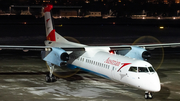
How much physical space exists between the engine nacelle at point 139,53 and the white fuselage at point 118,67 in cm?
264

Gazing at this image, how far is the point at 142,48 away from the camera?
24.8 meters

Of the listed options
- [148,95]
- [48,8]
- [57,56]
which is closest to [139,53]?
[148,95]

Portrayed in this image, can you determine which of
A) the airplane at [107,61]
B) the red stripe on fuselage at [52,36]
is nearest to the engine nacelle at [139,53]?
the airplane at [107,61]

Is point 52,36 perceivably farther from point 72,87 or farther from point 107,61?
point 107,61

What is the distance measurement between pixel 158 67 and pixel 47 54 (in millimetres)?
12405

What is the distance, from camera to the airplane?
18556 mm

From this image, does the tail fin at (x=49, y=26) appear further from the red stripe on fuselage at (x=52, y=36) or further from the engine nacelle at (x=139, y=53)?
the engine nacelle at (x=139, y=53)

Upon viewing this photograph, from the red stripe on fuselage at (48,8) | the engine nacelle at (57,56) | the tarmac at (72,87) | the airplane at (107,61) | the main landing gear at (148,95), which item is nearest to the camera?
the airplane at (107,61)

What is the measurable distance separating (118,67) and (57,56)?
5.43m

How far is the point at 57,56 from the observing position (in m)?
23.4

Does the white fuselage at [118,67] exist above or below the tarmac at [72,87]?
above

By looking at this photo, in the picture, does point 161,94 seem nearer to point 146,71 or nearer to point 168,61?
point 146,71

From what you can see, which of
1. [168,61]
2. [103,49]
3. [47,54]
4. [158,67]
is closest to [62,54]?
[47,54]

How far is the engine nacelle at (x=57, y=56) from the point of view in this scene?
2317 cm
